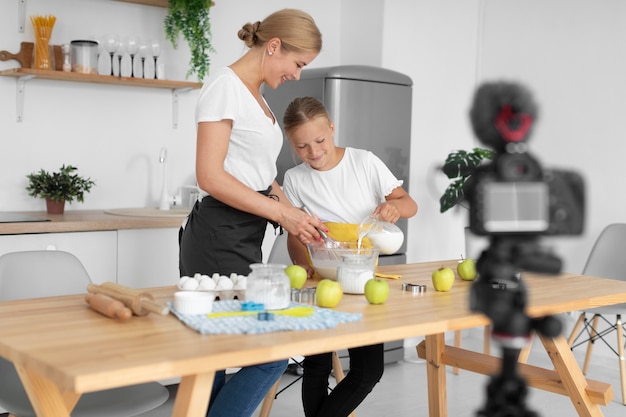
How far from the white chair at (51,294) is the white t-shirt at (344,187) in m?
0.77

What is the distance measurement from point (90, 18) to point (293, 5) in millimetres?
1233

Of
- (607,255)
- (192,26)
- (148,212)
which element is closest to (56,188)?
(148,212)

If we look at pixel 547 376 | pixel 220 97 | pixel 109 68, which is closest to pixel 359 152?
pixel 220 97

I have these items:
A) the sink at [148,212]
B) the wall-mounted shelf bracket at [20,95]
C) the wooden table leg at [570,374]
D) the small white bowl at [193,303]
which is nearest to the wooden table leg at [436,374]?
the wooden table leg at [570,374]

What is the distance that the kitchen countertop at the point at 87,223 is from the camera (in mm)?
3191

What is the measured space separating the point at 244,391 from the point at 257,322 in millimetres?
459

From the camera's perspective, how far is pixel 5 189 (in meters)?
3.78

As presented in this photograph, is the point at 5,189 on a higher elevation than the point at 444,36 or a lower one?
lower

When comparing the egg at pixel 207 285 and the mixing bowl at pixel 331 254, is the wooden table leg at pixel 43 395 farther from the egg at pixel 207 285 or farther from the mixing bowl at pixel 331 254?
the mixing bowl at pixel 331 254

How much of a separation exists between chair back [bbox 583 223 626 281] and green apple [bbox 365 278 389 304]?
93.3 inches

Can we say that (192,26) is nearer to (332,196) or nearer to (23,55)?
(23,55)

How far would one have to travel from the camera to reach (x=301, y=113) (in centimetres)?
254

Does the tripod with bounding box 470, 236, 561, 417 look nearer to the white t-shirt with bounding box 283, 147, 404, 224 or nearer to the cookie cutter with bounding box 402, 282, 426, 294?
the cookie cutter with bounding box 402, 282, 426, 294

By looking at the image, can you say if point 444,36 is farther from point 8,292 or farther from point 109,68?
point 8,292
